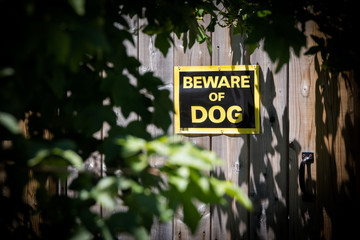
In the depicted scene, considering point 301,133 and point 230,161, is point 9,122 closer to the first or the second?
point 230,161

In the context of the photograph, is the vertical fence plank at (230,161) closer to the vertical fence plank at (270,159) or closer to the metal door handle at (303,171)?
the vertical fence plank at (270,159)

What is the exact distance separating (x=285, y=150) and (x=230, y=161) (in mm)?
291

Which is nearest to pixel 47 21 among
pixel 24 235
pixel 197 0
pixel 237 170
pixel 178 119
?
pixel 24 235

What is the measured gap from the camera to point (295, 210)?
1.52 metres

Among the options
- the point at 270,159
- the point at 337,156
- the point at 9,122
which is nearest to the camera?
the point at 9,122

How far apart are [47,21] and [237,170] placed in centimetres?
127

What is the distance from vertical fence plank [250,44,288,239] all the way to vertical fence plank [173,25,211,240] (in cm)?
24

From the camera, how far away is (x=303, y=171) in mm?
1453

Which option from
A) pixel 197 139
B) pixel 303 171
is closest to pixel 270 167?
pixel 303 171

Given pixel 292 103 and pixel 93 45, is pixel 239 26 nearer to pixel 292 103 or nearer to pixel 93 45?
pixel 292 103

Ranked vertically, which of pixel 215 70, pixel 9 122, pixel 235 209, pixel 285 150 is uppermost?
pixel 215 70

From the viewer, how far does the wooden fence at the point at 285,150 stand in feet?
4.66

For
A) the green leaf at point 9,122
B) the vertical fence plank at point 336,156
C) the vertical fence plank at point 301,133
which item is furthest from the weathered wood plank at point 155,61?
the green leaf at point 9,122

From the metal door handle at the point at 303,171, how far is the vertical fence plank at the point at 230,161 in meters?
0.27
